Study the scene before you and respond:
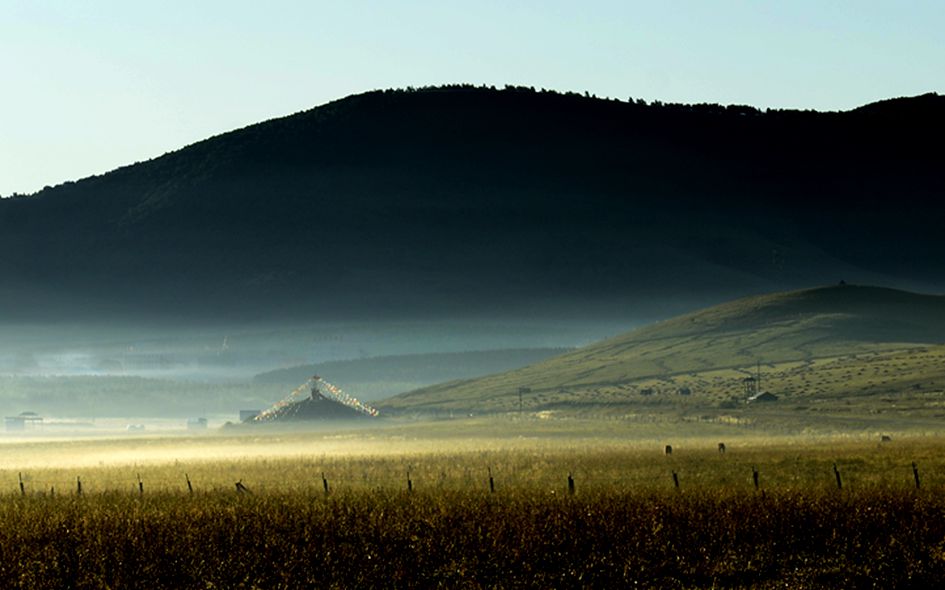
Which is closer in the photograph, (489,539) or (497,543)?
(497,543)

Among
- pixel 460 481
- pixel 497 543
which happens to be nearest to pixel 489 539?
pixel 497 543

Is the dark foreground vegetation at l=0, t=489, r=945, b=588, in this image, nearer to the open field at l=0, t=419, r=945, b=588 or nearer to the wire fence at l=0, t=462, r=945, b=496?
the open field at l=0, t=419, r=945, b=588

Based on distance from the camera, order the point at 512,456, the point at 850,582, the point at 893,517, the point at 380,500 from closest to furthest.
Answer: the point at 850,582 < the point at 893,517 < the point at 380,500 < the point at 512,456

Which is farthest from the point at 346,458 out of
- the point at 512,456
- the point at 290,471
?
the point at 290,471

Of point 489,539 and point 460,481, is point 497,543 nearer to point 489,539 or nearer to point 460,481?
point 489,539

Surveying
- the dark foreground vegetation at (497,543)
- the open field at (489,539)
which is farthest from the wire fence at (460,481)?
the dark foreground vegetation at (497,543)

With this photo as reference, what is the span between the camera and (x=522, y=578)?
4062 centimetres

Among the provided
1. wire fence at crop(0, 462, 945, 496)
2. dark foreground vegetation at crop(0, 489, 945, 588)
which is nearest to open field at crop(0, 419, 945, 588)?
dark foreground vegetation at crop(0, 489, 945, 588)

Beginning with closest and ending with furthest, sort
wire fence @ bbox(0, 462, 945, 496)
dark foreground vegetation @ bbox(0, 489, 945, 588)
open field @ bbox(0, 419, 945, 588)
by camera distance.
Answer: dark foreground vegetation @ bbox(0, 489, 945, 588)
open field @ bbox(0, 419, 945, 588)
wire fence @ bbox(0, 462, 945, 496)

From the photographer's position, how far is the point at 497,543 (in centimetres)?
4538

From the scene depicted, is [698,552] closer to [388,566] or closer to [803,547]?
[803,547]

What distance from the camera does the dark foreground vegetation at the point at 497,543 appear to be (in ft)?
133

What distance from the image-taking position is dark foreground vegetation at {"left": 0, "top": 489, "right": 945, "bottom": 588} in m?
40.7

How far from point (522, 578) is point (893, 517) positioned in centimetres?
1446
